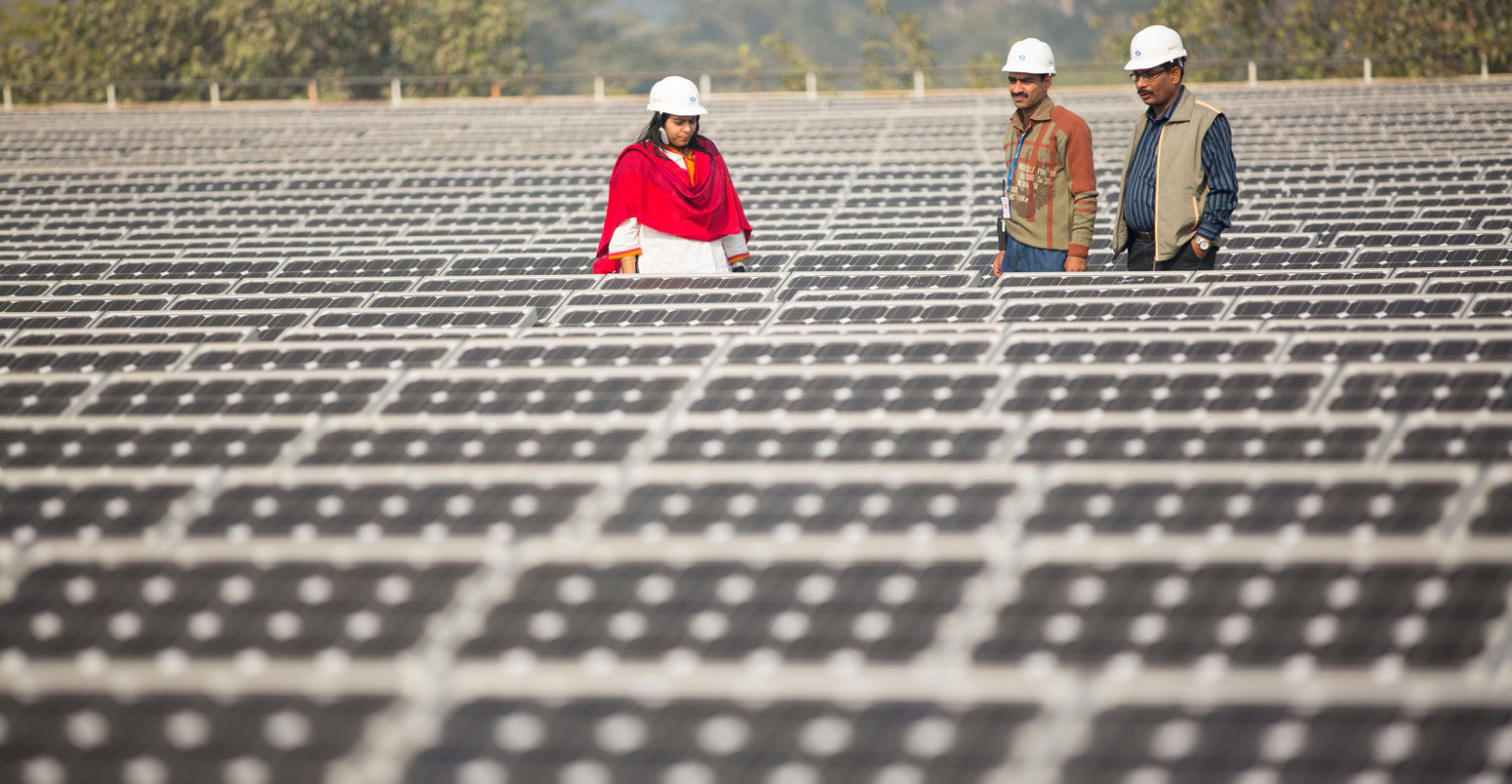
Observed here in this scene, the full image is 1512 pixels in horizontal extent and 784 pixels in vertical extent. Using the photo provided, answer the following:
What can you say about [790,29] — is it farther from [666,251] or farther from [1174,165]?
[1174,165]

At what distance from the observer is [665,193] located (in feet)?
23.1

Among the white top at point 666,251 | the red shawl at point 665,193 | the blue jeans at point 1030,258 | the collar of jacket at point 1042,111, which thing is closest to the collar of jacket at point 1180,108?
the collar of jacket at point 1042,111

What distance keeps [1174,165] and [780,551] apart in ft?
15.3

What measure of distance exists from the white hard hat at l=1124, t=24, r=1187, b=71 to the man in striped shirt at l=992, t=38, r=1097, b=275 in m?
0.49

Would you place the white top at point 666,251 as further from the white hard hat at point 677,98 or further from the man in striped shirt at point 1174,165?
the man in striped shirt at point 1174,165

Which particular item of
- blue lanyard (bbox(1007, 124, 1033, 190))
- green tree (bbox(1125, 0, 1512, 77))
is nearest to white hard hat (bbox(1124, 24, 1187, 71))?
blue lanyard (bbox(1007, 124, 1033, 190))

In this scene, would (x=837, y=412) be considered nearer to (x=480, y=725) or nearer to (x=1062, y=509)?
(x=1062, y=509)

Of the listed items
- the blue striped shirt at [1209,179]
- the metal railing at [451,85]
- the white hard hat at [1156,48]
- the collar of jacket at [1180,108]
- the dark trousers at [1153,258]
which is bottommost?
the dark trousers at [1153,258]

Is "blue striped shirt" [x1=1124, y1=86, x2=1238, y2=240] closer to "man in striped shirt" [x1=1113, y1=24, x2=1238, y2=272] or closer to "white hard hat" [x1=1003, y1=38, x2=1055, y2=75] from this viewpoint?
"man in striped shirt" [x1=1113, y1=24, x2=1238, y2=272]

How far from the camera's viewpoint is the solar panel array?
2.52m

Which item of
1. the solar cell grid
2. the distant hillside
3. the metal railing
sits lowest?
the solar cell grid

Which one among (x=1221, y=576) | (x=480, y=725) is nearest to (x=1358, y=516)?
(x=1221, y=576)

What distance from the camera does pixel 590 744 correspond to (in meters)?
2.54

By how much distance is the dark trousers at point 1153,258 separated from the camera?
7.04 m
